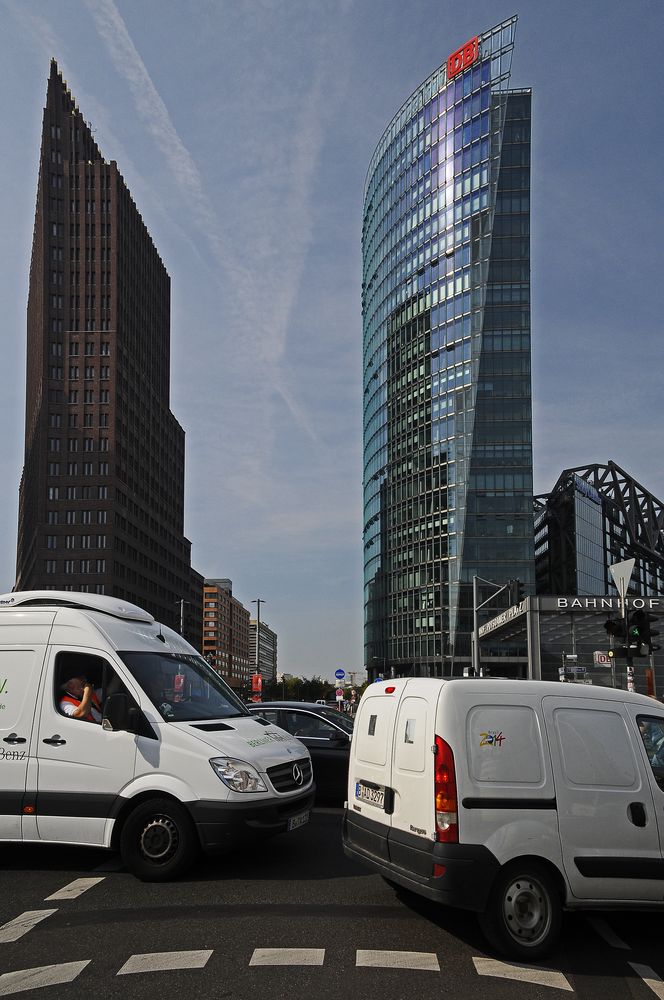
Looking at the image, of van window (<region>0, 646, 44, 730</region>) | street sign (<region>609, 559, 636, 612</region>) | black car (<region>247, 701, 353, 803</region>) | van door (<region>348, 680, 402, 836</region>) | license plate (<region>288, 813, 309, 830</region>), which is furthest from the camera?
street sign (<region>609, 559, 636, 612</region>)

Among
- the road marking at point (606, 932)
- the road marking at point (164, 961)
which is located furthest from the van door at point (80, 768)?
the road marking at point (606, 932)

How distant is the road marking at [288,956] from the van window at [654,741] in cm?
263

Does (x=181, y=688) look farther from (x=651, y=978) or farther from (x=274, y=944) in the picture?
(x=651, y=978)

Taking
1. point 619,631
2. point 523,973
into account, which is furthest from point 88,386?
point 523,973

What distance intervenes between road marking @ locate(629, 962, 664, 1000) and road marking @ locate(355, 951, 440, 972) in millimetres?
1235

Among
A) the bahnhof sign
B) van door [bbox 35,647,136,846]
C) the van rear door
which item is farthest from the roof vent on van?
the bahnhof sign

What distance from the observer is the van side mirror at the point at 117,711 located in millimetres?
7746

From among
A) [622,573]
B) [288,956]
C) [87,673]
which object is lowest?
[288,956]

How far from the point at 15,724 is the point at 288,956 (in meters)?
3.91

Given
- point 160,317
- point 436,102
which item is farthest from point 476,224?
point 160,317

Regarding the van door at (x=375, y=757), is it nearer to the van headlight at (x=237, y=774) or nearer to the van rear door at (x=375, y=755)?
the van rear door at (x=375, y=755)

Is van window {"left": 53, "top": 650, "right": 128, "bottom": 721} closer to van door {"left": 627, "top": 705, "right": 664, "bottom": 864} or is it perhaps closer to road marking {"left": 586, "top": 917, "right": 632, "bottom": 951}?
road marking {"left": 586, "top": 917, "right": 632, "bottom": 951}

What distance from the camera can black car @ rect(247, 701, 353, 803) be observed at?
12.1 metres

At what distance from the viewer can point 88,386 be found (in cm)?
11775
